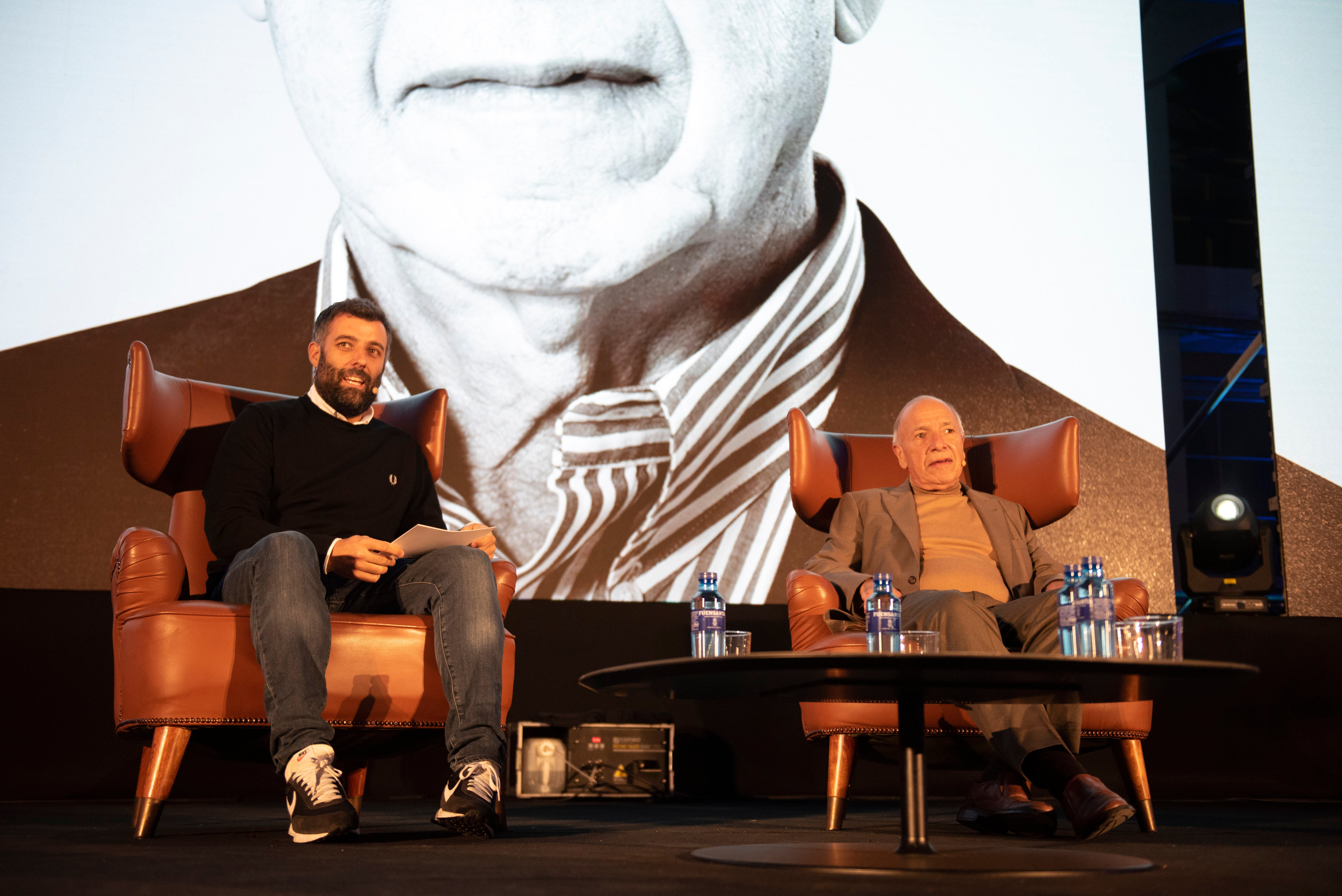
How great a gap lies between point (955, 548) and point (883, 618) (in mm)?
762

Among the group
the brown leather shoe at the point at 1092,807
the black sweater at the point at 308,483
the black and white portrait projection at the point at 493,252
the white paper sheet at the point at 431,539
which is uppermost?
the black and white portrait projection at the point at 493,252

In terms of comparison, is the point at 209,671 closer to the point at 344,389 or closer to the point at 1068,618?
the point at 344,389

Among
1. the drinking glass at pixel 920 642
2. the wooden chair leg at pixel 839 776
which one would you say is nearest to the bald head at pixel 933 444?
the wooden chair leg at pixel 839 776

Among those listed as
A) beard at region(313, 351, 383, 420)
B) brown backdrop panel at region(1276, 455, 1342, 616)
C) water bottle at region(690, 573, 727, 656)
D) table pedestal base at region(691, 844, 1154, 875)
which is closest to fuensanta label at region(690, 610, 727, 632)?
water bottle at region(690, 573, 727, 656)

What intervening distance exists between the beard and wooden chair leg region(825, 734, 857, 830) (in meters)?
1.13

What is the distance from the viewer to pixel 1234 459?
20.7 feet

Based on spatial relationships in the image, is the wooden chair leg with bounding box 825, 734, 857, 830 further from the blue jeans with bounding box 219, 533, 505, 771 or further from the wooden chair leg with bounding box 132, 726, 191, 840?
the wooden chair leg with bounding box 132, 726, 191, 840

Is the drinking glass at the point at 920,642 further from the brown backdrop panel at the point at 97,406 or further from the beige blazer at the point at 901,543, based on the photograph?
the brown backdrop panel at the point at 97,406

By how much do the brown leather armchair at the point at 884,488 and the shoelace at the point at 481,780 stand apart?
70 centimetres

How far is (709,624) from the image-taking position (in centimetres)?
187

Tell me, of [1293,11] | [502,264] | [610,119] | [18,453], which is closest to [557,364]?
[502,264]

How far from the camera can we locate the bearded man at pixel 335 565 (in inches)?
68.6

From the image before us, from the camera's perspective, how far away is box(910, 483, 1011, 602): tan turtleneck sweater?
94.6 inches

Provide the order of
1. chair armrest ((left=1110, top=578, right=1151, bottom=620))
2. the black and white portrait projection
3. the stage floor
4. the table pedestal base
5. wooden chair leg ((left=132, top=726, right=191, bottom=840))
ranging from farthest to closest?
1. the black and white portrait projection
2. chair armrest ((left=1110, top=578, right=1151, bottom=620))
3. wooden chair leg ((left=132, top=726, right=191, bottom=840))
4. the table pedestal base
5. the stage floor
